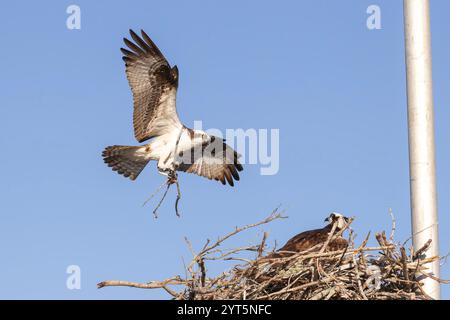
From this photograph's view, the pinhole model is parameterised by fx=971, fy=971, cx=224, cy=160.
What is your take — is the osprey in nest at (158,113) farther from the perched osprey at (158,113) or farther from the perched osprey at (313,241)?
the perched osprey at (313,241)

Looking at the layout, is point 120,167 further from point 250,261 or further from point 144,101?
point 250,261

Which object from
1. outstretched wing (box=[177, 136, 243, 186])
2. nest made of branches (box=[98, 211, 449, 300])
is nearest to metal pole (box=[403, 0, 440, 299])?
nest made of branches (box=[98, 211, 449, 300])

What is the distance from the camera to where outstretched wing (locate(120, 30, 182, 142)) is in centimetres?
1098

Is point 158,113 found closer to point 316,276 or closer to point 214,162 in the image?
point 214,162

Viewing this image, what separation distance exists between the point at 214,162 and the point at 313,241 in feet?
10.9

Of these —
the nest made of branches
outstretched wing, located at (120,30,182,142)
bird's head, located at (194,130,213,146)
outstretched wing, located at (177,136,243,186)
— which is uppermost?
outstretched wing, located at (120,30,182,142)

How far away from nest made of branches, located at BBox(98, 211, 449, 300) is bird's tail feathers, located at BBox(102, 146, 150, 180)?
388cm

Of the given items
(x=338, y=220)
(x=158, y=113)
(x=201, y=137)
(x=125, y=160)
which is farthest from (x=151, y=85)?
(x=338, y=220)

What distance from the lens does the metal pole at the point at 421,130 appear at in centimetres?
760

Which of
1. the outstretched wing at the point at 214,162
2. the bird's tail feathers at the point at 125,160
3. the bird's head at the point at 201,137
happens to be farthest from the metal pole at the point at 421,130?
the bird's tail feathers at the point at 125,160

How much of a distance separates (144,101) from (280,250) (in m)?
3.34

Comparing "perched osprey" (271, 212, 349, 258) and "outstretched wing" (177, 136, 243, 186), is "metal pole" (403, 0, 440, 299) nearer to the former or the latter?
"perched osprey" (271, 212, 349, 258)
